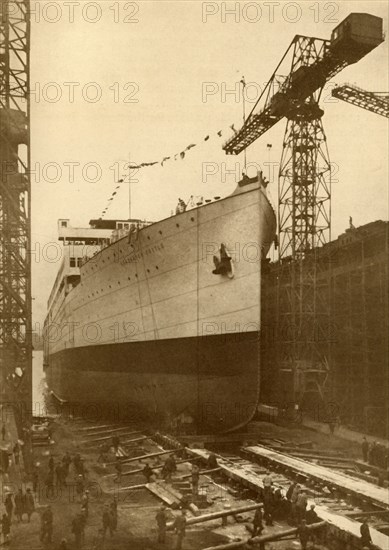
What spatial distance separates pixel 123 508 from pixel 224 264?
5942 millimetres

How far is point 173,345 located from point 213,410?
1.94 meters

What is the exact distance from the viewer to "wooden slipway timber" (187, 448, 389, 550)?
7363 mm

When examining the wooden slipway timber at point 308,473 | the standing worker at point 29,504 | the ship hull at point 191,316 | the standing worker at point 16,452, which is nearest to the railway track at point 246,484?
the wooden slipway timber at point 308,473

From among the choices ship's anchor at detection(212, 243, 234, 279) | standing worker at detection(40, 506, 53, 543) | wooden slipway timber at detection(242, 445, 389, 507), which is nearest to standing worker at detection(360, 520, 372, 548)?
wooden slipway timber at detection(242, 445, 389, 507)

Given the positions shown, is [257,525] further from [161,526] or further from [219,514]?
[161,526]

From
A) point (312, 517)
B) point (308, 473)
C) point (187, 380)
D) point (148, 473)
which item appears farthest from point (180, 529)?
point (187, 380)

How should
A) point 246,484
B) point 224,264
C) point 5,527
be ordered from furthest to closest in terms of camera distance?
1. point 224,264
2. point 246,484
3. point 5,527

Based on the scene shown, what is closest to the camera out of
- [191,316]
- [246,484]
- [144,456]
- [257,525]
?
[257,525]

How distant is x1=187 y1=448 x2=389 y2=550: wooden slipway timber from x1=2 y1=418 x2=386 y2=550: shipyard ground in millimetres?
249

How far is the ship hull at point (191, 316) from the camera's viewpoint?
12805 mm

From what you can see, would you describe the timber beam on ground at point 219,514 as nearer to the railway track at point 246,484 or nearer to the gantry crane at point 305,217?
the railway track at point 246,484

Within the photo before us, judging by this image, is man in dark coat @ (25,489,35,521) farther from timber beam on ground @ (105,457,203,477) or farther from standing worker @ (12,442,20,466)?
timber beam on ground @ (105,457,203,477)

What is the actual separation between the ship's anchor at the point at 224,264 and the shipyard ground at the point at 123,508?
4.16m

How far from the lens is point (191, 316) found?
44.8 feet
